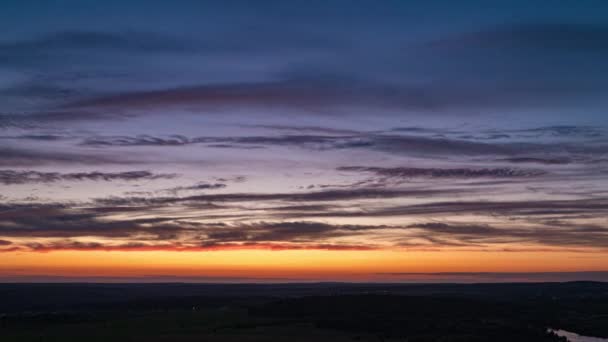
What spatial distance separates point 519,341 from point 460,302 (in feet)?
145

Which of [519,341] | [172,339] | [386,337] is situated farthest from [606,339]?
[172,339]

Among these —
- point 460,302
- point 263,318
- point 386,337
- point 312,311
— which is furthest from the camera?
point 460,302

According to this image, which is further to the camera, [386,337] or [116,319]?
[116,319]

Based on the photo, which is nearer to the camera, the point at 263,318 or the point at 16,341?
the point at 16,341

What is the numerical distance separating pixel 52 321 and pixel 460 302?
209ft

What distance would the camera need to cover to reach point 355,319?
95125mm

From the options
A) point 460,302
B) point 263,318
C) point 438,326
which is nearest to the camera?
point 438,326

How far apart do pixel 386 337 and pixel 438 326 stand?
11.5 meters

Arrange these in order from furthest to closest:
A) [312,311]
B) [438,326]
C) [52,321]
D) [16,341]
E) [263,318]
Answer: [312,311] → [263,318] → [52,321] → [438,326] → [16,341]

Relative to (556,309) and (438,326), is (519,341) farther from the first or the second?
(556,309)

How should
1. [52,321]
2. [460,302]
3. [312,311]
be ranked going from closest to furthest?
[52,321] → [312,311] → [460,302]

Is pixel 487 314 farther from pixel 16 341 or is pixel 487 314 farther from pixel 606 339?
pixel 16 341

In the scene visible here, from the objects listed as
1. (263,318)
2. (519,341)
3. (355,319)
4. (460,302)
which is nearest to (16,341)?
(263,318)

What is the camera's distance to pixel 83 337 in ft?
236
